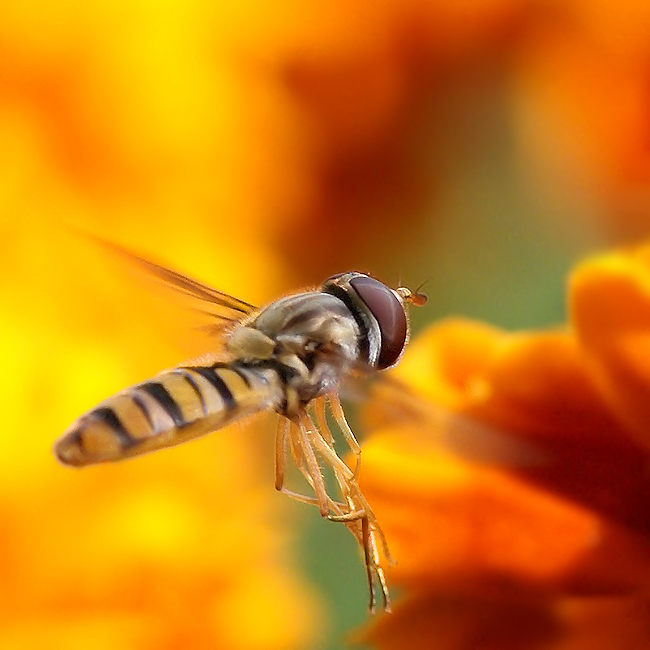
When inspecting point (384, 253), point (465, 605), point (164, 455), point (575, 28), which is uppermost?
point (575, 28)

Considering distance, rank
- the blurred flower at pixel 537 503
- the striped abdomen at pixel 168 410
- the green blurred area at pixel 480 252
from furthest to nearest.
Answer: the green blurred area at pixel 480 252, the blurred flower at pixel 537 503, the striped abdomen at pixel 168 410

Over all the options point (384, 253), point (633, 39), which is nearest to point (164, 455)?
point (384, 253)

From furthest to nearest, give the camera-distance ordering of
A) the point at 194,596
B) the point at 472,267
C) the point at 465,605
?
the point at 472,267, the point at 194,596, the point at 465,605

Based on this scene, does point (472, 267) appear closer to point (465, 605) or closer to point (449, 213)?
point (449, 213)

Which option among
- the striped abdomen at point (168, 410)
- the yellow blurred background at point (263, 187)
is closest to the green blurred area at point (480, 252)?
the yellow blurred background at point (263, 187)

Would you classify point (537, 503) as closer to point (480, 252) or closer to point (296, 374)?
point (296, 374)

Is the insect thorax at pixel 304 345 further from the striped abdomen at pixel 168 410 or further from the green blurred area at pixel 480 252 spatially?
the green blurred area at pixel 480 252
